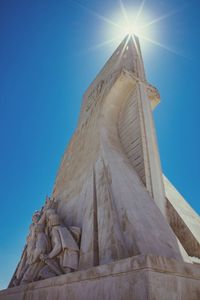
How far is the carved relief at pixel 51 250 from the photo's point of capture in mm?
3200

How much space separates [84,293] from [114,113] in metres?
4.33

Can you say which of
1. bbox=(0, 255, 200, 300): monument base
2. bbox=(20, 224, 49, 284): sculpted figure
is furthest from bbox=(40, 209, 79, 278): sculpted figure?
bbox=(0, 255, 200, 300): monument base

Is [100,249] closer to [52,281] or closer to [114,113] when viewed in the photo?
[52,281]

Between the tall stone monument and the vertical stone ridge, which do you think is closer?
the tall stone monument

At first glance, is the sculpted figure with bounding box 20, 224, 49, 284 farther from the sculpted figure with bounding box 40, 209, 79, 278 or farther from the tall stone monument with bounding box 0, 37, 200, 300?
the sculpted figure with bounding box 40, 209, 79, 278

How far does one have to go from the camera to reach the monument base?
1915mm

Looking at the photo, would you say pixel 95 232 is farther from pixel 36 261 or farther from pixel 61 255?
pixel 36 261

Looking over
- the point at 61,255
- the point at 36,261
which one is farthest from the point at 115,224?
the point at 36,261

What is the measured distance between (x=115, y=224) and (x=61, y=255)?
97 cm

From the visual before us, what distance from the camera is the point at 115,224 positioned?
300 centimetres

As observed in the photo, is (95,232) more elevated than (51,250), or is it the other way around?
(95,232)

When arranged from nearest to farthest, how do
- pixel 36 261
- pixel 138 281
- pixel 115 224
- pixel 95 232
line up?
pixel 138 281, pixel 115 224, pixel 95 232, pixel 36 261

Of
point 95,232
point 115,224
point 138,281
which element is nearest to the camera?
point 138,281

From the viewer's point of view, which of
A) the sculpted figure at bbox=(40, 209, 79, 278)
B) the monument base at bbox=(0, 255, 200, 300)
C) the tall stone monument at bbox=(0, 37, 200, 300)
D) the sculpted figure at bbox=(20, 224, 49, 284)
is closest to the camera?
the monument base at bbox=(0, 255, 200, 300)
